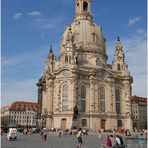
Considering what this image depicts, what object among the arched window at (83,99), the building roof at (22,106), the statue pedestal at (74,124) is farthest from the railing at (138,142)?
the building roof at (22,106)

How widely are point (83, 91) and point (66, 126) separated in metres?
9.15

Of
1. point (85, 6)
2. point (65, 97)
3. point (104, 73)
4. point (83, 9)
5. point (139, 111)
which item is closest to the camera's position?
point (65, 97)

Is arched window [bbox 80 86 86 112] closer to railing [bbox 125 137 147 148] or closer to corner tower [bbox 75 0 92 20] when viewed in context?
corner tower [bbox 75 0 92 20]

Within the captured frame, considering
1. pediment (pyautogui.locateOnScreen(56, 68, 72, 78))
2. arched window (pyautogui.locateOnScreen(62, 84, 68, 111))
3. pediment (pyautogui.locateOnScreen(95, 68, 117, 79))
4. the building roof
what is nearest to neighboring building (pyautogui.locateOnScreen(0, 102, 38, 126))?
the building roof

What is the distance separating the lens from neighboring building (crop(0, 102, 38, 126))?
119688mm

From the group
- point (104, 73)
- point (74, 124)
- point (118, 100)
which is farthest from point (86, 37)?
point (74, 124)

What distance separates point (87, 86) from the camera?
7069 centimetres

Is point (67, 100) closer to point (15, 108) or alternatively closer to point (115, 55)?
point (115, 55)

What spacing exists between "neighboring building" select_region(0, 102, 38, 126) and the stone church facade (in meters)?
41.7

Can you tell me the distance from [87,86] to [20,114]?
57.9m

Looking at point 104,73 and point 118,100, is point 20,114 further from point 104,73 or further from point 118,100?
point 104,73

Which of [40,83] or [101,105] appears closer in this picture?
[101,105]

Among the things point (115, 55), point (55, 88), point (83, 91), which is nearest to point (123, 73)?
point (115, 55)

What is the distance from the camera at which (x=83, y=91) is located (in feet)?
230
